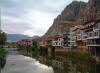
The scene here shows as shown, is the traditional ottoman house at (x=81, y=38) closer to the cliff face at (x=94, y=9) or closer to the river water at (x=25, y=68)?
the river water at (x=25, y=68)

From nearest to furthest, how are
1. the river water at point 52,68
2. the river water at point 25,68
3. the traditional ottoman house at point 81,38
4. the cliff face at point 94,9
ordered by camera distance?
the river water at point 52,68 → the river water at point 25,68 → the traditional ottoman house at point 81,38 → the cliff face at point 94,9

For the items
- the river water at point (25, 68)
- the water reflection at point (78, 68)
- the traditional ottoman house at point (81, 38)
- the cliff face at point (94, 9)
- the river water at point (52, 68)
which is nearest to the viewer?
the water reflection at point (78, 68)

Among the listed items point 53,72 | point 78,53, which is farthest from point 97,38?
point 53,72

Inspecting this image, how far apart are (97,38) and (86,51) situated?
585cm

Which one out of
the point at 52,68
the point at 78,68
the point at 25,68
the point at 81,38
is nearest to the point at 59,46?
the point at 81,38

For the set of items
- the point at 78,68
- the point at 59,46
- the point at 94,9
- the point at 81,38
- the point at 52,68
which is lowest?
the point at 52,68

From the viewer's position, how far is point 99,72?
32062 millimetres

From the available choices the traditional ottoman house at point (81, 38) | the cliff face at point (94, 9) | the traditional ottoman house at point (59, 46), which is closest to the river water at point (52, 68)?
the traditional ottoman house at point (81, 38)

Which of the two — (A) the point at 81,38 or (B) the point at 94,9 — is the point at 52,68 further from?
(B) the point at 94,9

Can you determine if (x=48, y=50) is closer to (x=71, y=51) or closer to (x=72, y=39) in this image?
(x=72, y=39)

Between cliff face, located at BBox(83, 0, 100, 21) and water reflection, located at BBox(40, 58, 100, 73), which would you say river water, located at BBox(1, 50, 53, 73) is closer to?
water reflection, located at BBox(40, 58, 100, 73)

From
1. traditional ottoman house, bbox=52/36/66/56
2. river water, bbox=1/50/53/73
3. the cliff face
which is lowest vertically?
river water, bbox=1/50/53/73

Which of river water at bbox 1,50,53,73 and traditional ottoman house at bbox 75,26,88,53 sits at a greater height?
traditional ottoman house at bbox 75,26,88,53

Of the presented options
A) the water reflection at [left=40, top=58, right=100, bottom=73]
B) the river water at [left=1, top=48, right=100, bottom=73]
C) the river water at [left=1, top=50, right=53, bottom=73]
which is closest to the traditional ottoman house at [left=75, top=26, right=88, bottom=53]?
the river water at [left=1, top=48, right=100, bottom=73]
